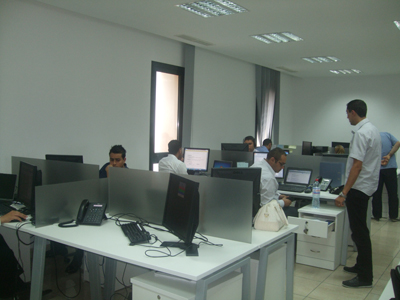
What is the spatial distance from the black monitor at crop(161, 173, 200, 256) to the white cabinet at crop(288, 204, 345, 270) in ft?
6.49

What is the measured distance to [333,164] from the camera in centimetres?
470

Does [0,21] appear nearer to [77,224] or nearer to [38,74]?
[38,74]

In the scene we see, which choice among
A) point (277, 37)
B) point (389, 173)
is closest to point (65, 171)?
point (277, 37)

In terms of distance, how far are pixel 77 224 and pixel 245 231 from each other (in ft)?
4.17

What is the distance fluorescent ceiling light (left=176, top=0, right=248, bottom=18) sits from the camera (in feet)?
14.3

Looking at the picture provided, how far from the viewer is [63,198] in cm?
280

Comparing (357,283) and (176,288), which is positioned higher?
(176,288)

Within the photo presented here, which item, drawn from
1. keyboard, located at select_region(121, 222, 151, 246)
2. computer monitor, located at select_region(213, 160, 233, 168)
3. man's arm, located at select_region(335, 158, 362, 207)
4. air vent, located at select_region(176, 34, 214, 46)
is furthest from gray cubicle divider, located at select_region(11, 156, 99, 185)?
air vent, located at select_region(176, 34, 214, 46)

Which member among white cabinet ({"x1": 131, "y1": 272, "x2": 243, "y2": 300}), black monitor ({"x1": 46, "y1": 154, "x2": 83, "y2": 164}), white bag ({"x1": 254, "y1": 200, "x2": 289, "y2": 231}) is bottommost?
white cabinet ({"x1": 131, "y1": 272, "x2": 243, "y2": 300})

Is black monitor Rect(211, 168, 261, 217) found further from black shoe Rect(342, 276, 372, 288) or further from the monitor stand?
black shoe Rect(342, 276, 372, 288)

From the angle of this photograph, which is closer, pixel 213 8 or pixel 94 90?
pixel 213 8

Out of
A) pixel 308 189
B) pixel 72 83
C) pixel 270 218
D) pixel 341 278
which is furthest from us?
pixel 72 83

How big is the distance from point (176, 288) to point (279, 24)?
13.6 feet

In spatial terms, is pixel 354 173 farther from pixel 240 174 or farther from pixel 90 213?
pixel 90 213
